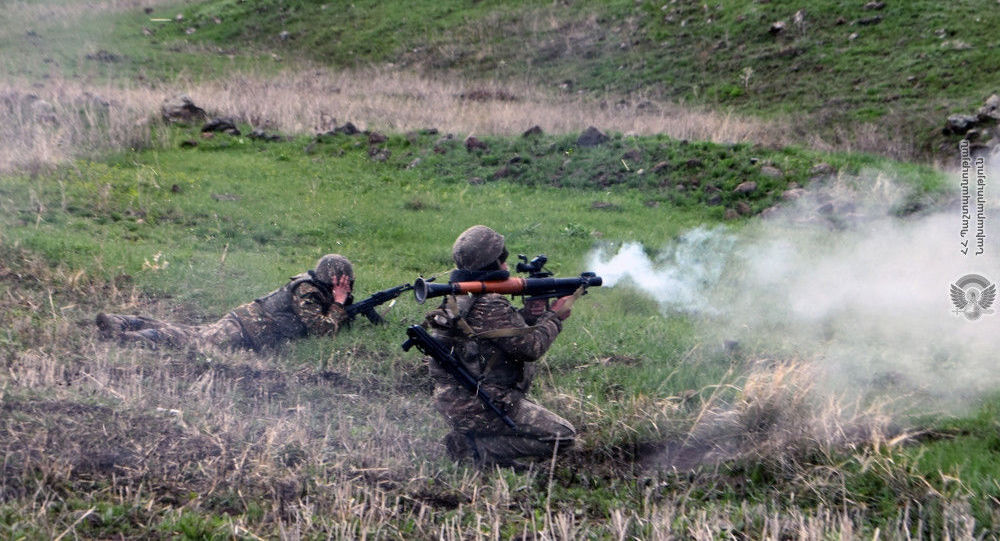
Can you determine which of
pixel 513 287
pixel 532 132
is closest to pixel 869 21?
pixel 532 132

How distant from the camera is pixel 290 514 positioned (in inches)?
177

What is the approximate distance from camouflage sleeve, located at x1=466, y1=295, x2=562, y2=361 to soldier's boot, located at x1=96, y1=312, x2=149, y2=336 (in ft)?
10.4

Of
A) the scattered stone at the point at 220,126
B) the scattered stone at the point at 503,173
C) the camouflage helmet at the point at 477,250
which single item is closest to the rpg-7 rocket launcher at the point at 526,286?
the camouflage helmet at the point at 477,250

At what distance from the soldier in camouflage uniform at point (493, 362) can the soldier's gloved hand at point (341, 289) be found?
2.22 metres

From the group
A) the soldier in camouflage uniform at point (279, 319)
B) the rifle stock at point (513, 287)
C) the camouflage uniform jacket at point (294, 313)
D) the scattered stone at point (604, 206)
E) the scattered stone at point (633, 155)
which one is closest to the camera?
the rifle stock at point (513, 287)

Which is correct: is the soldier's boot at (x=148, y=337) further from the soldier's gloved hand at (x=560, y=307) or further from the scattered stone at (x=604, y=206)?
the scattered stone at (x=604, y=206)

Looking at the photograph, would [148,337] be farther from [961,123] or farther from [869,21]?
[869,21]

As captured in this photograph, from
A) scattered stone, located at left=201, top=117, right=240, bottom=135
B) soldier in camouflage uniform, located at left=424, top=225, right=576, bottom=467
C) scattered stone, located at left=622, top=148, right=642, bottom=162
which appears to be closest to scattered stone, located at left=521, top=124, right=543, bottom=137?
scattered stone, located at left=622, top=148, right=642, bottom=162

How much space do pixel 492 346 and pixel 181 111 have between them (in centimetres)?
1205

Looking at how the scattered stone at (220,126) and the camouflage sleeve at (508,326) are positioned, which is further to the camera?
the scattered stone at (220,126)

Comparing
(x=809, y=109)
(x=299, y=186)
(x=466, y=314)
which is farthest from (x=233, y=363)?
(x=809, y=109)

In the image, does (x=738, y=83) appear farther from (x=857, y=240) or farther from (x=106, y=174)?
(x=106, y=174)

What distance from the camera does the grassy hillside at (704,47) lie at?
17953 mm

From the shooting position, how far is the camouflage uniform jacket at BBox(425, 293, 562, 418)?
17.4 feet
